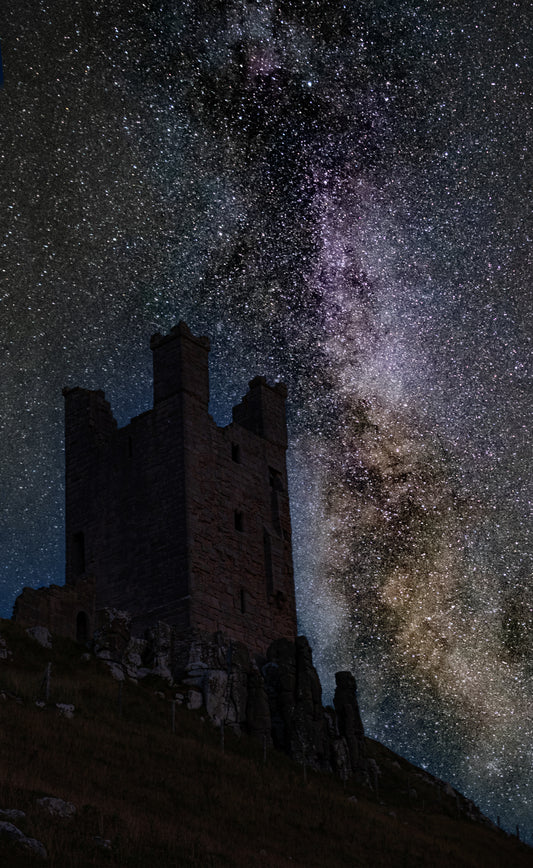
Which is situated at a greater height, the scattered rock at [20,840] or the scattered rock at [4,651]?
the scattered rock at [4,651]

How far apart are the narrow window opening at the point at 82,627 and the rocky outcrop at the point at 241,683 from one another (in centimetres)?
272

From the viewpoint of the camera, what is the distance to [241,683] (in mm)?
38312

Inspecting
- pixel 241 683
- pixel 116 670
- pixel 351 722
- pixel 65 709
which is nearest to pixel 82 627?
pixel 116 670

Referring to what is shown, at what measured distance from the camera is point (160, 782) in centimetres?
2569

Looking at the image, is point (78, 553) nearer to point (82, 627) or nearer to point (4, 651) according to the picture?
point (82, 627)

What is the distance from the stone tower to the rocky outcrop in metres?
1.40

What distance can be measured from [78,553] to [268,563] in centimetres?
752

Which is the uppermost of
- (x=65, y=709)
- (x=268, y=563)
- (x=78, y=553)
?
(x=78, y=553)

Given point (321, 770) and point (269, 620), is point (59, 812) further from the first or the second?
point (269, 620)

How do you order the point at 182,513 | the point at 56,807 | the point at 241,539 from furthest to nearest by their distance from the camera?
the point at 241,539, the point at 182,513, the point at 56,807

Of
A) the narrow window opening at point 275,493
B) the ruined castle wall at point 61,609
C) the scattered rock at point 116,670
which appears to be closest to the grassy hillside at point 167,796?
the scattered rock at point 116,670

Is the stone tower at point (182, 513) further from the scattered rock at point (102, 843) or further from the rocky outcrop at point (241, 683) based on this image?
the scattered rock at point (102, 843)

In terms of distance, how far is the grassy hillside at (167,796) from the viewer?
66.1ft

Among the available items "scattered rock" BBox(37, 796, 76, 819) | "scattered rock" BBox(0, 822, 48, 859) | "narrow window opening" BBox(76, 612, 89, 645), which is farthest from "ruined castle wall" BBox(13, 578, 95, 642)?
"scattered rock" BBox(0, 822, 48, 859)
